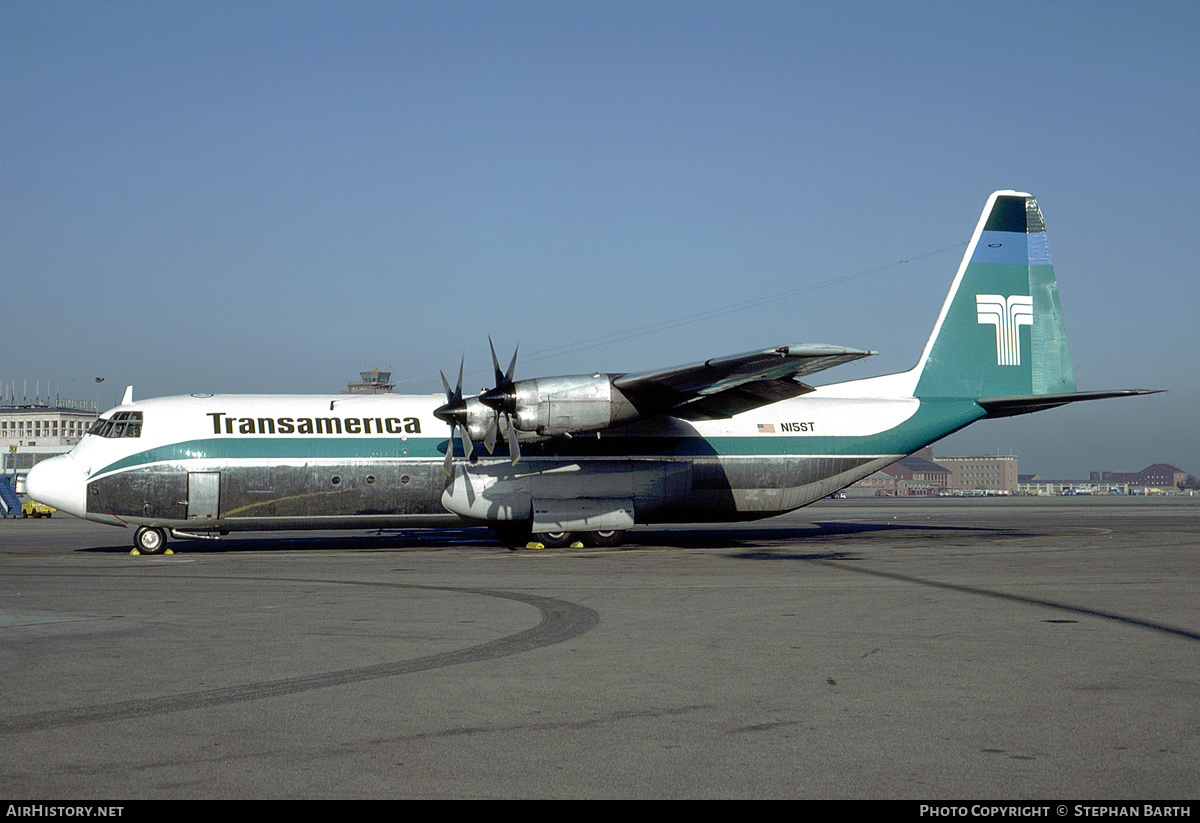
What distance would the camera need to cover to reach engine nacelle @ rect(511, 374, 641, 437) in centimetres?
2433

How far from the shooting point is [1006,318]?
Answer: 30.7 metres

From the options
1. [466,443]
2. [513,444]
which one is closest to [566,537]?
→ [466,443]

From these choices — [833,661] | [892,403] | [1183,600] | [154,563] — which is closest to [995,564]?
[1183,600]

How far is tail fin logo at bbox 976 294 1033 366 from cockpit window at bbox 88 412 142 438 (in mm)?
24775

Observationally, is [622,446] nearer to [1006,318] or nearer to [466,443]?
[466,443]

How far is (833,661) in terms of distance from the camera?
10078 mm

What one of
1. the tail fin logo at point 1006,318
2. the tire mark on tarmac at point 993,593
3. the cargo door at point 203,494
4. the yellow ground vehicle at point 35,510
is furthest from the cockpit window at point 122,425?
the yellow ground vehicle at point 35,510

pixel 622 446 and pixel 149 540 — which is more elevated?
pixel 622 446

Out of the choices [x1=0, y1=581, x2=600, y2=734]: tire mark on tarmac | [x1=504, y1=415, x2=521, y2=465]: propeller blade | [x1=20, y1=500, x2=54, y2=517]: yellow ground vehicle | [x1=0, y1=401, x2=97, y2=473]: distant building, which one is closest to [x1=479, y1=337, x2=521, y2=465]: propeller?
[x1=504, y1=415, x2=521, y2=465]: propeller blade

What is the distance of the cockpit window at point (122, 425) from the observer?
2581 centimetres

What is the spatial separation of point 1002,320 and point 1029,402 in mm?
3113

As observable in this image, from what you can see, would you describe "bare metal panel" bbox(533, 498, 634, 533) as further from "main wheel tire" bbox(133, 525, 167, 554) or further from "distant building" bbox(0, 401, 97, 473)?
"distant building" bbox(0, 401, 97, 473)
